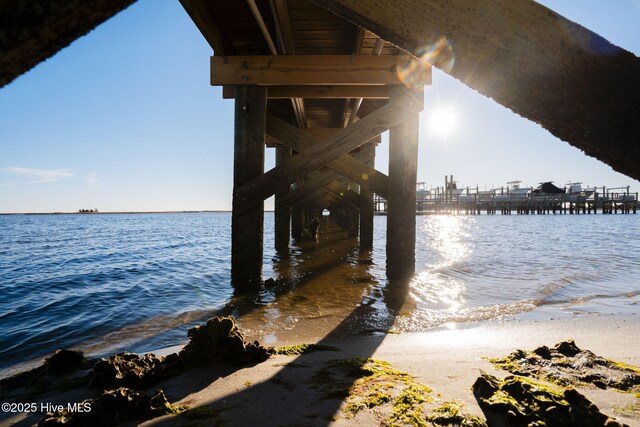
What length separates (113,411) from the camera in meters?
1.72

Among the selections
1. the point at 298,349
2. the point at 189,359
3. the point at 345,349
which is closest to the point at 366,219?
the point at 345,349

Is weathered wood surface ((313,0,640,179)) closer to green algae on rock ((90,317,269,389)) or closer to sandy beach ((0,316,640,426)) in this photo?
sandy beach ((0,316,640,426))

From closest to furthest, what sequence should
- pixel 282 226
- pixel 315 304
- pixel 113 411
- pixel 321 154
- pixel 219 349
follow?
pixel 113 411
pixel 219 349
pixel 321 154
pixel 315 304
pixel 282 226

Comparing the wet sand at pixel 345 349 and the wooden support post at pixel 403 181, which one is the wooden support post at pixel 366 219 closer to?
the wet sand at pixel 345 349

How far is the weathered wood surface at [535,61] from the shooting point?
35.1 inches

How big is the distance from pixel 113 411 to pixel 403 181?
166 inches

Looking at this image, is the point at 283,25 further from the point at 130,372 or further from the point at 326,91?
the point at 130,372

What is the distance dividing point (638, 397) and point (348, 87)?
195 inches

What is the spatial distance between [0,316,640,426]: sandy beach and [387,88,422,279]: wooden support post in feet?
6.18

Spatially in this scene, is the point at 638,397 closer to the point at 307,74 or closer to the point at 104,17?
the point at 104,17

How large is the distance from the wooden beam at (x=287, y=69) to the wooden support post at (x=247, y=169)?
0.17 metres

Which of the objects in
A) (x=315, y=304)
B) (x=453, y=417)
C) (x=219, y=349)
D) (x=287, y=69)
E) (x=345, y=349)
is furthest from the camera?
(x=287, y=69)

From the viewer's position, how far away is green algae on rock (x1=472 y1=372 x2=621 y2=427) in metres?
1.43

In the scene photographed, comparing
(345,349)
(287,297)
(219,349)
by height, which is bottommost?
(287,297)
